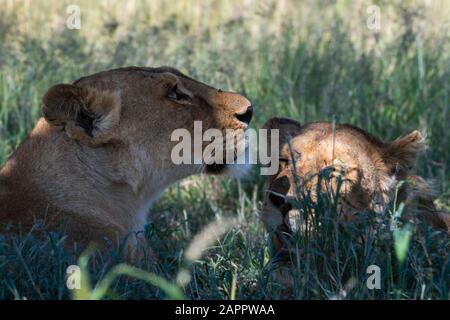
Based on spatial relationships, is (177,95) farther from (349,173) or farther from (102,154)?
(349,173)

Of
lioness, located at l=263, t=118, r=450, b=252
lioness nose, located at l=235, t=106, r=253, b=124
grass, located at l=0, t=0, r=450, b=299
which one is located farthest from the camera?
lioness nose, located at l=235, t=106, r=253, b=124

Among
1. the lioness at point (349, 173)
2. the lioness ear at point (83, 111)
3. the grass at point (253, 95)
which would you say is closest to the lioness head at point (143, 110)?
the lioness ear at point (83, 111)

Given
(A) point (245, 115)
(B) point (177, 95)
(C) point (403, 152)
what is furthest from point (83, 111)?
(C) point (403, 152)

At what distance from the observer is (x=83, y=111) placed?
362 cm

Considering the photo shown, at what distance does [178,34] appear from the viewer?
684 cm

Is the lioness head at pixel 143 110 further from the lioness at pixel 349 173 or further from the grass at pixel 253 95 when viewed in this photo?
the grass at pixel 253 95

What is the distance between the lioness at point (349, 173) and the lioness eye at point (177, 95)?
0.45 m

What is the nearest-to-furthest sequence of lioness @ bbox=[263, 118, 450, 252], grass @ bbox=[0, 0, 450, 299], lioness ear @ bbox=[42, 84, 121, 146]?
grass @ bbox=[0, 0, 450, 299]
lioness ear @ bbox=[42, 84, 121, 146]
lioness @ bbox=[263, 118, 450, 252]

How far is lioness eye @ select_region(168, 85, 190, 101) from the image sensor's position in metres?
3.84

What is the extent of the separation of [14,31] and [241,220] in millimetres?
2694

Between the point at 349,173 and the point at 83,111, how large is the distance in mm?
1059

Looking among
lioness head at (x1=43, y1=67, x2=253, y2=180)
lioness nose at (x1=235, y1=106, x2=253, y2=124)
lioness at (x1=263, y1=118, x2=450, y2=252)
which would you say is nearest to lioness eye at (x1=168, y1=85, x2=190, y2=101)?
lioness head at (x1=43, y1=67, x2=253, y2=180)

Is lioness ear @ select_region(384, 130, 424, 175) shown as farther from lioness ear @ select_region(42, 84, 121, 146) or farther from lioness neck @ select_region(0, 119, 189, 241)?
lioness ear @ select_region(42, 84, 121, 146)

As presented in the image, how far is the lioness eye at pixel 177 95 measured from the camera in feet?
12.6
